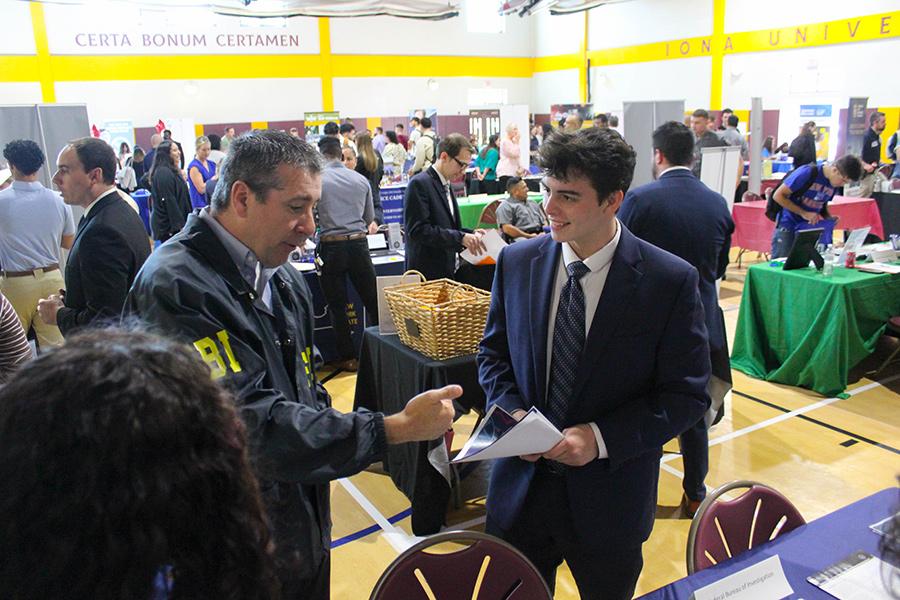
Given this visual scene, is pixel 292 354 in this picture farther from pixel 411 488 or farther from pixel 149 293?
pixel 411 488

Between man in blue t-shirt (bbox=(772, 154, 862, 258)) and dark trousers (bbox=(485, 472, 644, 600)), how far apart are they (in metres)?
4.23

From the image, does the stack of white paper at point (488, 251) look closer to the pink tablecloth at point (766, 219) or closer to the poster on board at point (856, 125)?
the pink tablecloth at point (766, 219)

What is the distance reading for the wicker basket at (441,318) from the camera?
2990 mm

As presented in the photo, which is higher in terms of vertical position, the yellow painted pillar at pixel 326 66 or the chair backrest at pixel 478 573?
the yellow painted pillar at pixel 326 66

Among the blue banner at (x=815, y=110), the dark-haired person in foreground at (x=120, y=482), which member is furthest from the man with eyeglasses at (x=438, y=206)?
the blue banner at (x=815, y=110)

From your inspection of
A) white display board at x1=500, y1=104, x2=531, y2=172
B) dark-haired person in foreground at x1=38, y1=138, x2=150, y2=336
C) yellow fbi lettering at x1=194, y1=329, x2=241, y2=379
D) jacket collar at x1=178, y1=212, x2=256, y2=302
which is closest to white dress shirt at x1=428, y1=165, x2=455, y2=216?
dark-haired person in foreground at x1=38, y1=138, x2=150, y2=336

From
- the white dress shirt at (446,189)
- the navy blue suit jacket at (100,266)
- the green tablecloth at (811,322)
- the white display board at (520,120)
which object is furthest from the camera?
the white display board at (520,120)

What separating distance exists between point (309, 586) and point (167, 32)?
17.2 meters

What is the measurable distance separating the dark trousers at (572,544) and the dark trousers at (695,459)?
143cm

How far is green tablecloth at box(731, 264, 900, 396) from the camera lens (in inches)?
178

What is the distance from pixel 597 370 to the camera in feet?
5.64

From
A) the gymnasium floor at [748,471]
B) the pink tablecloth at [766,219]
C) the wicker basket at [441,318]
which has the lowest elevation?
the gymnasium floor at [748,471]

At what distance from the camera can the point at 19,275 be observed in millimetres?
4074

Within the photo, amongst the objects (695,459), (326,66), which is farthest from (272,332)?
(326,66)
